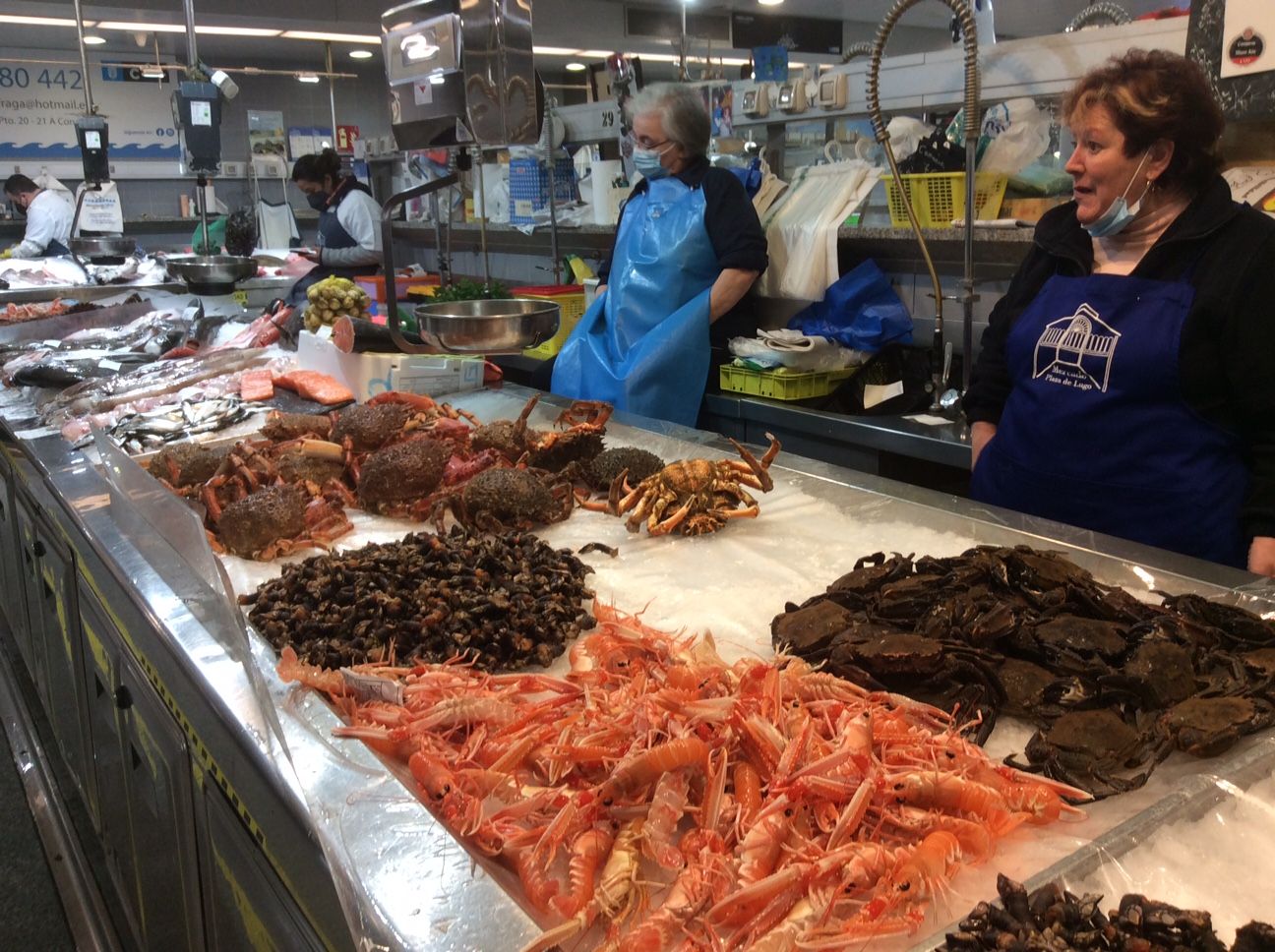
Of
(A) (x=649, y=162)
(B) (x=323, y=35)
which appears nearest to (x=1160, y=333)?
(A) (x=649, y=162)

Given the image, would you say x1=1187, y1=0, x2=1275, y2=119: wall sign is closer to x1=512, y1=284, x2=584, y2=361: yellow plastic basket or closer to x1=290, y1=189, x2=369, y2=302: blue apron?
x1=512, y1=284, x2=584, y2=361: yellow plastic basket

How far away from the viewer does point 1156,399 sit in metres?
2.31

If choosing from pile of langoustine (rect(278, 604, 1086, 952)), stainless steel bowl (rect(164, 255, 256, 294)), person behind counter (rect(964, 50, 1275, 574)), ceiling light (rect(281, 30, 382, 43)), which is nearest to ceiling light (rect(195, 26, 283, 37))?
ceiling light (rect(281, 30, 382, 43))

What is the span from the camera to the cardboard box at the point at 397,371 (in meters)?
3.52

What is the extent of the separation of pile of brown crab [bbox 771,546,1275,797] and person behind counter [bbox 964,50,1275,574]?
0.72 metres

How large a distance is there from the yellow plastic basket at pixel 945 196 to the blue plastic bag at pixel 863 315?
286 millimetres

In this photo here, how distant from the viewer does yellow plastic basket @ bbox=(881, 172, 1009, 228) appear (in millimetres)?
3686

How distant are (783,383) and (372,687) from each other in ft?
9.12

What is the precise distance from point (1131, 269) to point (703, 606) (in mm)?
1351

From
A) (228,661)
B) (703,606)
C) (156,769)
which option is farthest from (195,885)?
(703,606)

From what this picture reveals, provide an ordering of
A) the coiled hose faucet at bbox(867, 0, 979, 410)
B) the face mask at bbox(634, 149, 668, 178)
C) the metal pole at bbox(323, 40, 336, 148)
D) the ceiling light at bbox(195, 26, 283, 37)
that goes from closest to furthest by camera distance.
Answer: the coiled hose faucet at bbox(867, 0, 979, 410) < the face mask at bbox(634, 149, 668, 178) < the ceiling light at bbox(195, 26, 283, 37) < the metal pole at bbox(323, 40, 336, 148)

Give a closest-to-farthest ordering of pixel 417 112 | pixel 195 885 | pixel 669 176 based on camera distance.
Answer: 1. pixel 195 885
2. pixel 417 112
3. pixel 669 176

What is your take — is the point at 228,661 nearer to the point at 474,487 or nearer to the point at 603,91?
the point at 474,487

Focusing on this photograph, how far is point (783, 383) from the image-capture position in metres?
4.03
